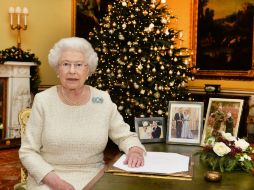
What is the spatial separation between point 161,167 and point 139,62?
482 cm

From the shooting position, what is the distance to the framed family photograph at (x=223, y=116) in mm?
2650

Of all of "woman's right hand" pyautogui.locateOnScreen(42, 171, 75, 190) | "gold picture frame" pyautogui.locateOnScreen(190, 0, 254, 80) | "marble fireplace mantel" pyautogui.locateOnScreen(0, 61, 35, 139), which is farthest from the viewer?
"gold picture frame" pyautogui.locateOnScreen(190, 0, 254, 80)

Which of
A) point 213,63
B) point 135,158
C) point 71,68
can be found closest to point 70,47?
point 71,68

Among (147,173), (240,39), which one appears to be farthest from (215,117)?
(240,39)

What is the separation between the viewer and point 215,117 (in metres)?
2.72

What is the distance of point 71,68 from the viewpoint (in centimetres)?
247

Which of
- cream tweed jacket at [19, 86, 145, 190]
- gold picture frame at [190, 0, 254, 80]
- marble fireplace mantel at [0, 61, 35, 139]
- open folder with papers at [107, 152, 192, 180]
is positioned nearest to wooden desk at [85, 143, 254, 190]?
open folder with papers at [107, 152, 192, 180]

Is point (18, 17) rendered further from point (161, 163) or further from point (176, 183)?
point (176, 183)

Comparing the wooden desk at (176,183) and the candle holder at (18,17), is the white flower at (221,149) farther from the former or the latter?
the candle holder at (18,17)

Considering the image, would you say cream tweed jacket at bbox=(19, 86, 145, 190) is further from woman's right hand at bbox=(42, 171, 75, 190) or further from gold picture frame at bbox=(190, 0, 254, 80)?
gold picture frame at bbox=(190, 0, 254, 80)

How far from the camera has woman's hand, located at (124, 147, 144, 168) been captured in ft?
7.16

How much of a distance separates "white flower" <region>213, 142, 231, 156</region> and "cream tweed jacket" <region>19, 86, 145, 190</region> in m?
0.52

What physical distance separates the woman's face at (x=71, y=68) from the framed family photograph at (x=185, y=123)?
0.71m

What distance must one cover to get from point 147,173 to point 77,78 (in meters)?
0.78
